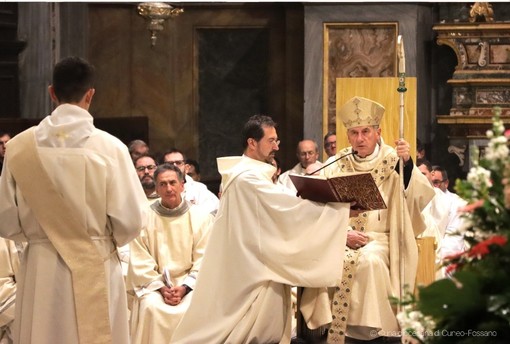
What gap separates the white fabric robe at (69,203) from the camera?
5.02 m

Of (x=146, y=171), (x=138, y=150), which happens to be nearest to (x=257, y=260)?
(x=146, y=171)

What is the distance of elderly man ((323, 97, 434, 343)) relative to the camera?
685cm

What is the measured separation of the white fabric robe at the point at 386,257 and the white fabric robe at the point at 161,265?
43.5 inches

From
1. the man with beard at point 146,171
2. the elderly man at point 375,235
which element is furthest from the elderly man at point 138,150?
the elderly man at point 375,235

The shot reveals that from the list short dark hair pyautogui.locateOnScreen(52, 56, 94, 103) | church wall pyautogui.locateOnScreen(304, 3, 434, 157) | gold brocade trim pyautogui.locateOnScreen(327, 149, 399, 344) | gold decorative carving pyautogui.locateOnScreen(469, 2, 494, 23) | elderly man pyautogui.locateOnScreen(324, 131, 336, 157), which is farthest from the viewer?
church wall pyautogui.locateOnScreen(304, 3, 434, 157)

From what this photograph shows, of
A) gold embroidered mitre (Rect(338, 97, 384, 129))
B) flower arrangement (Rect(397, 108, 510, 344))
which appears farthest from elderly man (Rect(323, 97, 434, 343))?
flower arrangement (Rect(397, 108, 510, 344))

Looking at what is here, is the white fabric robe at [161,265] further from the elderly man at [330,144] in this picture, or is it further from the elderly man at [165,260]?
the elderly man at [330,144]

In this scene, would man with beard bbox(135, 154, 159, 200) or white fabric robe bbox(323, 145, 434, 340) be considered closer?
white fabric robe bbox(323, 145, 434, 340)

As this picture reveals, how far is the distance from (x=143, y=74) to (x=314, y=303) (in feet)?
21.0

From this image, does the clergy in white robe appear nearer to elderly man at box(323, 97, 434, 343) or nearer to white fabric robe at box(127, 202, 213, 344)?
white fabric robe at box(127, 202, 213, 344)

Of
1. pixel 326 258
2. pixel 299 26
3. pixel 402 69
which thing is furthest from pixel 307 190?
pixel 299 26

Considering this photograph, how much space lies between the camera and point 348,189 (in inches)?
252

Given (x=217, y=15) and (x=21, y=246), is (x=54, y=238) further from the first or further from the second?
(x=217, y=15)

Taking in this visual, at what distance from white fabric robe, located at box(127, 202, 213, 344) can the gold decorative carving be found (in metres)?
4.56
